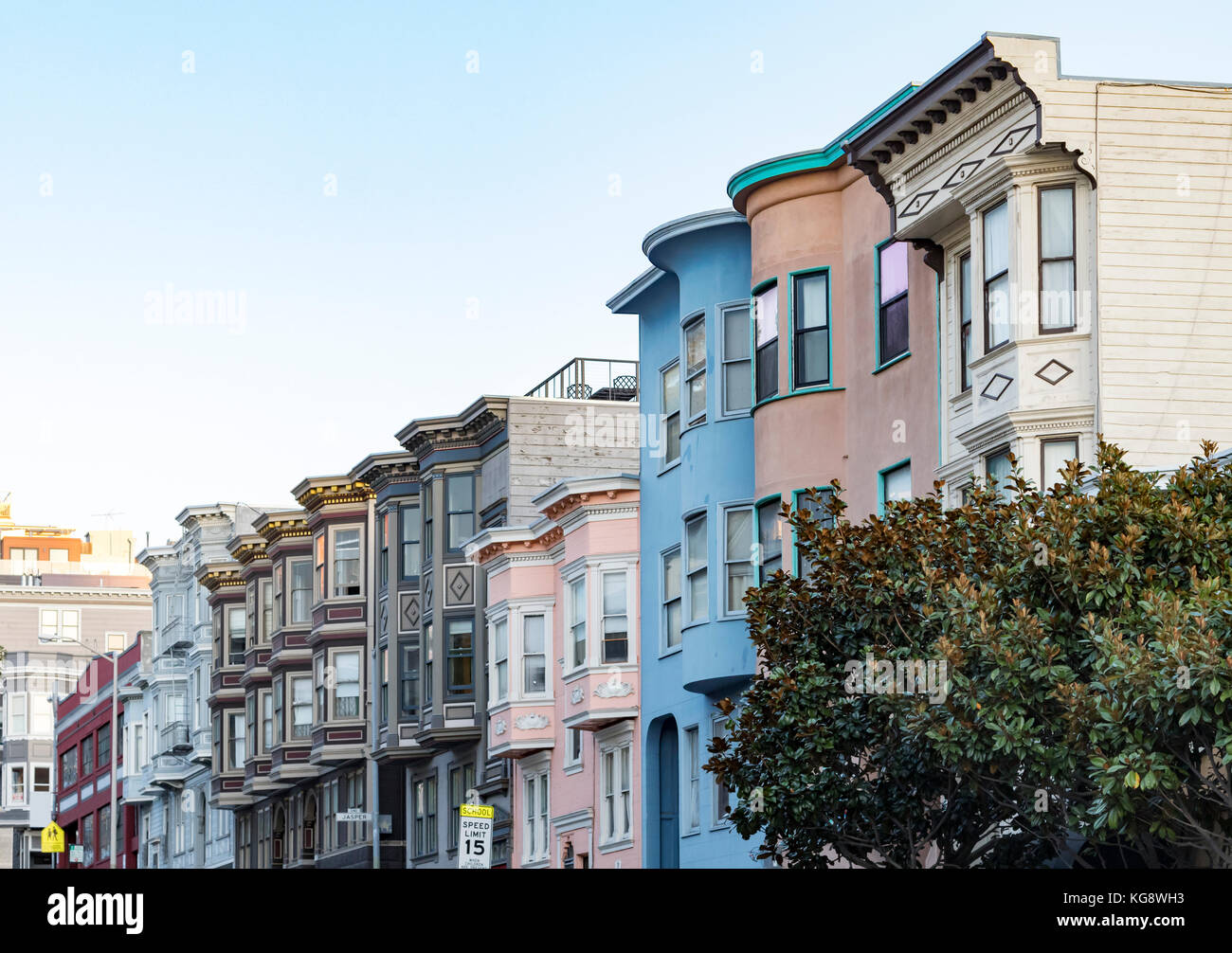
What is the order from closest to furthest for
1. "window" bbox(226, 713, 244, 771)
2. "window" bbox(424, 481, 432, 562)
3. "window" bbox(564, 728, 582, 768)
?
"window" bbox(564, 728, 582, 768) < "window" bbox(424, 481, 432, 562) < "window" bbox(226, 713, 244, 771)

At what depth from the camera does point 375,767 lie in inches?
2466

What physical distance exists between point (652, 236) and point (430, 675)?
20861 mm

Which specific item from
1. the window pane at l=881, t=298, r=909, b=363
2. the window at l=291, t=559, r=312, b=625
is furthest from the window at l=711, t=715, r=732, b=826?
the window at l=291, t=559, r=312, b=625

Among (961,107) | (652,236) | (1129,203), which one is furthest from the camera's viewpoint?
(652,236)

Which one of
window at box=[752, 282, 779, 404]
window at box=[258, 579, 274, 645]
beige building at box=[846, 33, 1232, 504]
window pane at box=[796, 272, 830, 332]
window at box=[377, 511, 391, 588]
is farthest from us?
window at box=[258, 579, 274, 645]

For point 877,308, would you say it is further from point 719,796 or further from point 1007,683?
point 1007,683

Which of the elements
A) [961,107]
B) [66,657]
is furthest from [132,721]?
[961,107]

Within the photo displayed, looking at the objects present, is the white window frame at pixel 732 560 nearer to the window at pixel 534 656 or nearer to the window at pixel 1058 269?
the window at pixel 1058 269

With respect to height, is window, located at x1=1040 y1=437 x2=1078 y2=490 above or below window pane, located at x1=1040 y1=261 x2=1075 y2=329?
below

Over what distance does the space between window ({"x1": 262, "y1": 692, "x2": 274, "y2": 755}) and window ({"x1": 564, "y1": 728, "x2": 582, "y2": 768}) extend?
2899 centimetres

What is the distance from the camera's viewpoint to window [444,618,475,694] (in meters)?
57.6

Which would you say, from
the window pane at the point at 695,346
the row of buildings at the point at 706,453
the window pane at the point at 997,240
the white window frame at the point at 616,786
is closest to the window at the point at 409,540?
the row of buildings at the point at 706,453

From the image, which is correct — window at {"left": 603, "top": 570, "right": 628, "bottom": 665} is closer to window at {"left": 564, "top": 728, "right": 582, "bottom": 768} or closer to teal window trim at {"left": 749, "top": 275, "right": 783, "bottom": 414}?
window at {"left": 564, "top": 728, "right": 582, "bottom": 768}
